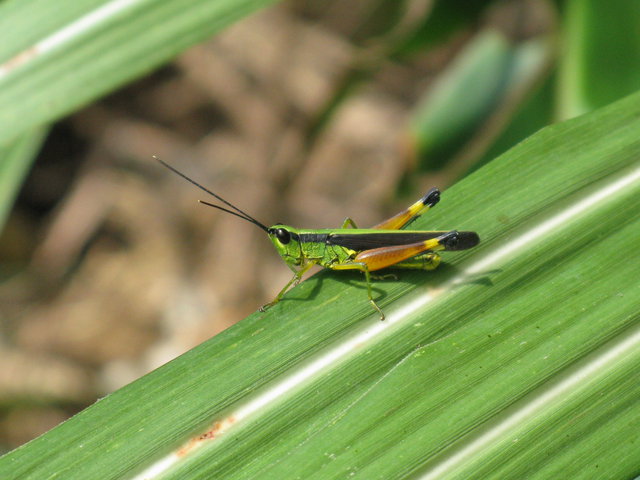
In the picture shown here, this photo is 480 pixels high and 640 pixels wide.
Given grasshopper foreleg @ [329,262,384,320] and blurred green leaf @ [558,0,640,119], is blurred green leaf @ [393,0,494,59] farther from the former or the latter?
grasshopper foreleg @ [329,262,384,320]

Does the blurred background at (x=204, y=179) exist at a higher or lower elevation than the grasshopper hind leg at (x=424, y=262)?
higher

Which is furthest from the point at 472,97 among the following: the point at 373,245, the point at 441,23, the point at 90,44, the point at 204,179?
the point at 204,179

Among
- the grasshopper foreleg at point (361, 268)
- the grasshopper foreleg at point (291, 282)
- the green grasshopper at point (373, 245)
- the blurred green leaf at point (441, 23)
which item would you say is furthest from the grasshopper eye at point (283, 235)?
the blurred green leaf at point (441, 23)

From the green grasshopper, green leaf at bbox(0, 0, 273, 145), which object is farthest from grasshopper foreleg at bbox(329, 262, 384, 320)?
green leaf at bbox(0, 0, 273, 145)

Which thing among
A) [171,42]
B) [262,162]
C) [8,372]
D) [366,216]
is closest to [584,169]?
[171,42]

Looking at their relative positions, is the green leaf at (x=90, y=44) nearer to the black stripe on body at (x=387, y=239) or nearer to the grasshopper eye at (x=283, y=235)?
the grasshopper eye at (x=283, y=235)

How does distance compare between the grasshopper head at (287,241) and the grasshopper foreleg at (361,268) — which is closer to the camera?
the grasshopper foreleg at (361,268)

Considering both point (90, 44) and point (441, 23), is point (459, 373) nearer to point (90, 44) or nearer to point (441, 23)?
point (90, 44)
